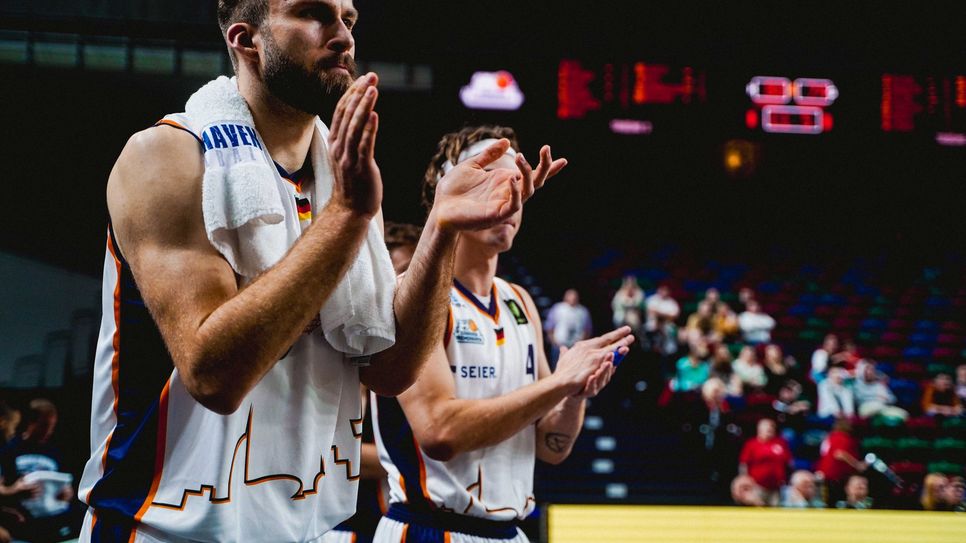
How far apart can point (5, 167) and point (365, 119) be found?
48.2ft

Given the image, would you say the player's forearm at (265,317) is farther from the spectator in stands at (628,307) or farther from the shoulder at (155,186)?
the spectator in stands at (628,307)

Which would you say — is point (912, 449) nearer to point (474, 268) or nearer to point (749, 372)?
point (749, 372)

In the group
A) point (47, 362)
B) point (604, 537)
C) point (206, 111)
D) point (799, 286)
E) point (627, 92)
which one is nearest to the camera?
point (206, 111)

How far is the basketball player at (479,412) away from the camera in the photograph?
2787mm

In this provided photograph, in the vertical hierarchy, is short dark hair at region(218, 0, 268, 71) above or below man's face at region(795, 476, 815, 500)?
above

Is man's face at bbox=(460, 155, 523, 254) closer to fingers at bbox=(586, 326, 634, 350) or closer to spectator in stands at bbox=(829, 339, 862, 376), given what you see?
fingers at bbox=(586, 326, 634, 350)

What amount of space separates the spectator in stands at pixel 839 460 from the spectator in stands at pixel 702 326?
259cm

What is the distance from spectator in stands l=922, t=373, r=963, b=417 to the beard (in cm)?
1330

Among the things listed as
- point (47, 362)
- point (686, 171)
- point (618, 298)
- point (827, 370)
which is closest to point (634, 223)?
point (686, 171)

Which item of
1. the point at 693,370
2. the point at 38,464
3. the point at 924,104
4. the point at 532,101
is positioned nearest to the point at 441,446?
the point at 38,464

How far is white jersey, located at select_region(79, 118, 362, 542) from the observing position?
1.72 metres

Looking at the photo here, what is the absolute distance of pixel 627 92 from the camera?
11828mm

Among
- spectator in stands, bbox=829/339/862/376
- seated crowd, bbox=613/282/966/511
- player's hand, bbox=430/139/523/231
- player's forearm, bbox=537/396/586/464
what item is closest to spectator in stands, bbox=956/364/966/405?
seated crowd, bbox=613/282/966/511

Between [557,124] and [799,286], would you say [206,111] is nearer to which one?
[557,124]
